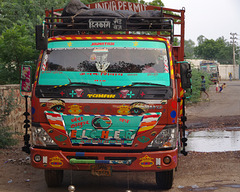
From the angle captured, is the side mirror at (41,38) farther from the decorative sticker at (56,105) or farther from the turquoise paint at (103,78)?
the decorative sticker at (56,105)

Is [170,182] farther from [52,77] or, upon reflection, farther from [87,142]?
[52,77]

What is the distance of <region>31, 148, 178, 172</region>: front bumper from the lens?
6.53 m

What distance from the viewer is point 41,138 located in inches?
262

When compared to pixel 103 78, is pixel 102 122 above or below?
below

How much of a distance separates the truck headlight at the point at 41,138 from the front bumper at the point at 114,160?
0.12 metres

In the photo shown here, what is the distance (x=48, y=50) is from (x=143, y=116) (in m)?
1.91

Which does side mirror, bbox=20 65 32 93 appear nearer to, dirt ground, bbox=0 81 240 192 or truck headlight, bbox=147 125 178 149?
dirt ground, bbox=0 81 240 192

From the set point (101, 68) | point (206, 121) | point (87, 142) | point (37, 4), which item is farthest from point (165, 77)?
point (37, 4)

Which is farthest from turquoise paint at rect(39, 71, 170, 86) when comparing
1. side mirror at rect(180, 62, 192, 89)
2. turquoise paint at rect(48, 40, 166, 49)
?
side mirror at rect(180, 62, 192, 89)

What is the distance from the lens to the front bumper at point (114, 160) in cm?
653

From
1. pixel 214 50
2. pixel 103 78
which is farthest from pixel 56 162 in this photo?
pixel 214 50

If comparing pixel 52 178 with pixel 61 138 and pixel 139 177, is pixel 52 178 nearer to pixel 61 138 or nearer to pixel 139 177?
pixel 61 138

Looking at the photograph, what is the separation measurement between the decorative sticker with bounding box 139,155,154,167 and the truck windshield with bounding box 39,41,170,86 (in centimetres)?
114

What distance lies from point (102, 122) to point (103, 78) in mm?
691
